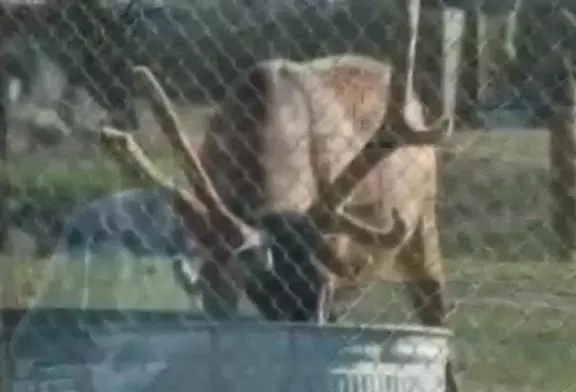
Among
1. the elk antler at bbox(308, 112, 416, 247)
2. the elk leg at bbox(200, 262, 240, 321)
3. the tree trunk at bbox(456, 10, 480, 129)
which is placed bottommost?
the elk leg at bbox(200, 262, 240, 321)

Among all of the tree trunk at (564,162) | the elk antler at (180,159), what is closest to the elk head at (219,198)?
the elk antler at (180,159)

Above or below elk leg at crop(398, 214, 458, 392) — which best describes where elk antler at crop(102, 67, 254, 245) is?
above

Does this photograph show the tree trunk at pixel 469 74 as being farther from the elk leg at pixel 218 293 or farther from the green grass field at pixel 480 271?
the elk leg at pixel 218 293

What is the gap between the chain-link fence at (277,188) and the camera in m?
1.11

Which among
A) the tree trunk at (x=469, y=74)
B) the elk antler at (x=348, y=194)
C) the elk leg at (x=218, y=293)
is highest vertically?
the tree trunk at (x=469, y=74)

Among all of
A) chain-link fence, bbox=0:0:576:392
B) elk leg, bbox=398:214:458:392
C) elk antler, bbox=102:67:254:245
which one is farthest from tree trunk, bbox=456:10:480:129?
elk antler, bbox=102:67:254:245

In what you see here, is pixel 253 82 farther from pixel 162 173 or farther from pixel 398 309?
pixel 398 309

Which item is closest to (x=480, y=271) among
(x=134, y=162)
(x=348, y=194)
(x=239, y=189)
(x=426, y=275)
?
(x=426, y=275)

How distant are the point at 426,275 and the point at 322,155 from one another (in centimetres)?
17

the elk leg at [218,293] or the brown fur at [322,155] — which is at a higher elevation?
the brown fur at [322,155]

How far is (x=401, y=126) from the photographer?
111cm

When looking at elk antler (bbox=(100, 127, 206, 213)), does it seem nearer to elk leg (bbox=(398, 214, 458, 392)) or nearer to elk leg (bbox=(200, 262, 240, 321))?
elk leg (bbox=(200, 262, 240, 321))

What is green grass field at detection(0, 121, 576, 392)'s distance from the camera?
115 centimetres

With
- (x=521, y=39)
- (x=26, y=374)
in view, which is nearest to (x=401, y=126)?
(x=521, y=39)
